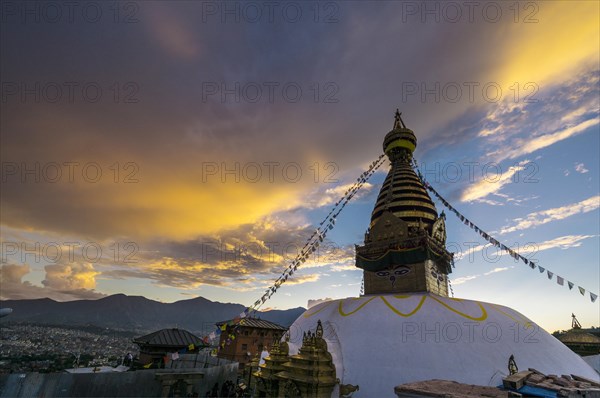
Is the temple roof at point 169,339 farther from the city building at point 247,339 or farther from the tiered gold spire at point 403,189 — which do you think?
the tiered gold spire at point 403,189

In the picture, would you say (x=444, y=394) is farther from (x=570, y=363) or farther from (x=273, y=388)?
(x=570, y=363)

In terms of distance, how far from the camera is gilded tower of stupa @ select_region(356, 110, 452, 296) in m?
17.3

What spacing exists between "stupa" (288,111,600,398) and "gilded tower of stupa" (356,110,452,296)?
0.06 metres

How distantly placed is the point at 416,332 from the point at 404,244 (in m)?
6.28

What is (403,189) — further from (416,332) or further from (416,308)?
(416,332)

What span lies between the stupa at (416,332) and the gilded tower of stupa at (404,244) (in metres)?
0.06

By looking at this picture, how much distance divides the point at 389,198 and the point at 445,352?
11.0 meters

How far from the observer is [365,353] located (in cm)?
1216

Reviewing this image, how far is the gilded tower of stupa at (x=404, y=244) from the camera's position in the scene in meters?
17.3

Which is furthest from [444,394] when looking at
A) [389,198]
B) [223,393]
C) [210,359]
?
[210,359]

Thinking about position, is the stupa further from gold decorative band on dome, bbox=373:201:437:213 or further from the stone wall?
the stone wall

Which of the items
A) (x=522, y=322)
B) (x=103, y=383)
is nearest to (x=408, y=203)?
(x=522, y=322)

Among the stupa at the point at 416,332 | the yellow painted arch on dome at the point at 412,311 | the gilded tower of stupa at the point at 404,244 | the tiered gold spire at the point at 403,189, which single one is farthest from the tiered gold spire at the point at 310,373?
the tiered gold spire at the point at 403,189

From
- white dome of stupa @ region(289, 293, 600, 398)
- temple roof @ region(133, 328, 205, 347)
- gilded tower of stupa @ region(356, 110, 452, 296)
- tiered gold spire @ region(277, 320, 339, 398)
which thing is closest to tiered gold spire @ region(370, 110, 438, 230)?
gilded tower of stupa @ region(356, 110, 452, 296)
